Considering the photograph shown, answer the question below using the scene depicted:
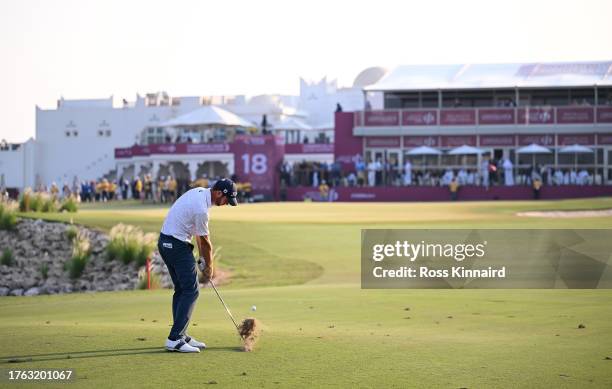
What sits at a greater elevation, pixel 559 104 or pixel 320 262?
pixel 559 104

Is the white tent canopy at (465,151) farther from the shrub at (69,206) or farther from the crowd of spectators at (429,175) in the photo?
the shrub at (69,206)

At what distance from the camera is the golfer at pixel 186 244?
11781 millimetres

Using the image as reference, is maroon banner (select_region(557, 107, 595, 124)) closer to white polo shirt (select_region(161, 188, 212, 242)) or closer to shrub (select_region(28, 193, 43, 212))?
shrub (select_region(28, 193, 43, 212))

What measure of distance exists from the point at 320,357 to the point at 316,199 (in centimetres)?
5328

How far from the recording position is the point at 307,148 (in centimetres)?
8038

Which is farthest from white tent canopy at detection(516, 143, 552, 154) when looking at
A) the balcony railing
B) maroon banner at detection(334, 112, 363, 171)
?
maroon banner at detection(334, 112, 363, 171)

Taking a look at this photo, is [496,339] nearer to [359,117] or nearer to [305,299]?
[305,299]

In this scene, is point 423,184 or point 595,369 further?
point 423,184

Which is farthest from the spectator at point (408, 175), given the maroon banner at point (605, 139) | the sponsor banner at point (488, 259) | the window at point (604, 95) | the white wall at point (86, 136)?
the white wall at point (86, 136)

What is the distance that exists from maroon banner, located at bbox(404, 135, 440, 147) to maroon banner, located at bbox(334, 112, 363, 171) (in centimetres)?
305

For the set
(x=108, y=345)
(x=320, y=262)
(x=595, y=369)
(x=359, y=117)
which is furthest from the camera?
(x=359, y=117)

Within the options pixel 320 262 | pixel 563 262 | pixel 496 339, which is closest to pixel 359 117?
pixel 320 262

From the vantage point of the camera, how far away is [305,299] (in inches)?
754

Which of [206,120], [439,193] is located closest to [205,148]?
[206,120]
